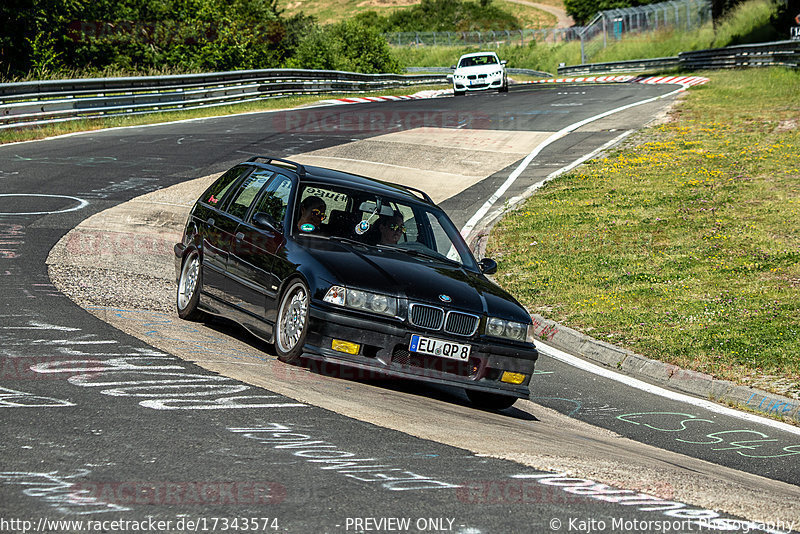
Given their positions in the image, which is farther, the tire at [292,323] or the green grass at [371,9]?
the green grass at [371,9]

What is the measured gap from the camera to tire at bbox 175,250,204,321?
30.6 feet

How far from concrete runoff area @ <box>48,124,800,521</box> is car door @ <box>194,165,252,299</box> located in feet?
1.58

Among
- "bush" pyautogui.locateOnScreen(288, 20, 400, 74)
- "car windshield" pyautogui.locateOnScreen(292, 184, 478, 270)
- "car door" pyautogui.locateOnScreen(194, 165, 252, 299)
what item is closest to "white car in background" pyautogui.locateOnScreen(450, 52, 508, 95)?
"bush" pyautogui.locateOnScreen(288, 20, 400, 74)

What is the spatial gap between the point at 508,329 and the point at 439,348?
683 mm

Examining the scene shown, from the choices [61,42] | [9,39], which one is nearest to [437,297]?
[9,39]

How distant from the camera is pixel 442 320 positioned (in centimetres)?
741

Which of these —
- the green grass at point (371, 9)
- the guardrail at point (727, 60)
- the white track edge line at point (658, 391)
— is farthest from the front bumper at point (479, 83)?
the green grass at point (371, 9)

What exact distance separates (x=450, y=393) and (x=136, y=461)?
410 centimetres

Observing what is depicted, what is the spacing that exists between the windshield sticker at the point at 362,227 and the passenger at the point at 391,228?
119 mm

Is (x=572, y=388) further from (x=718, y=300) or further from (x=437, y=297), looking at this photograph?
(x=718, y=300)

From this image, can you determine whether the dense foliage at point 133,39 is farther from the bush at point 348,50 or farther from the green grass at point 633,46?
the green grass at point 633,46

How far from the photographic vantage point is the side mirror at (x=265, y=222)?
837cm

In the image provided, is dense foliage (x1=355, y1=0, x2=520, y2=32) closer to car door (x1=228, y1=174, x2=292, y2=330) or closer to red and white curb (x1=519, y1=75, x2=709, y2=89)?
red and white curb (x1=519, y1=75, x2=709, y2=89)

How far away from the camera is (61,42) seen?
4603 cm
